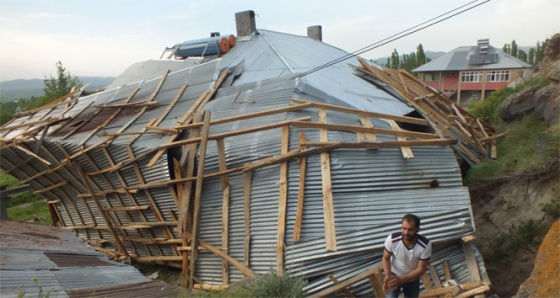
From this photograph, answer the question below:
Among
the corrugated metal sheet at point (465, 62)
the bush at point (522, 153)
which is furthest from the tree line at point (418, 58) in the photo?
the bush at point (522, 153)

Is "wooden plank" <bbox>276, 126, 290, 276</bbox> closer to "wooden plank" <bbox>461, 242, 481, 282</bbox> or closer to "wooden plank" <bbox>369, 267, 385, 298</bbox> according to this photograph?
"wooden plank" <bbox>369, 267, 385, 298</bbox>

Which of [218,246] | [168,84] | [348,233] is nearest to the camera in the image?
[348,233]

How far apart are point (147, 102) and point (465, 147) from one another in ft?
24.7

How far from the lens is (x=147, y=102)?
10.4m

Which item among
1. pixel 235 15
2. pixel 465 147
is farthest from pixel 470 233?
pixel 235 15

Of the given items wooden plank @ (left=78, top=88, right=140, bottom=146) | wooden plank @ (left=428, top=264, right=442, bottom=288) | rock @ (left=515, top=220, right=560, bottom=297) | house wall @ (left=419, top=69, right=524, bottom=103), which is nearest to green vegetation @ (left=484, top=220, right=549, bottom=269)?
wooden plank @ (left=428, top=264, right=442, bottom=288)

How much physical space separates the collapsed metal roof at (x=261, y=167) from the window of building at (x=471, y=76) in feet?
111

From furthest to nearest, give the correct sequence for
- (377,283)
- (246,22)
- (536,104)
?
(246,22) < (536,104) < (377,283)

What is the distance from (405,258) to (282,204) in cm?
270

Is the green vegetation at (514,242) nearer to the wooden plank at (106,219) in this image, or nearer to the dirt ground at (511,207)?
the dirt ground at (511,207)

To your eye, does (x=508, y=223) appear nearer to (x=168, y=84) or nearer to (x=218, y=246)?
(x=218, y=246)

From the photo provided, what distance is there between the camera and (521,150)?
34.3 ft

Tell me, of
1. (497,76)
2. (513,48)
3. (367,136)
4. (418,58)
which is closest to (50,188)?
(367,136)

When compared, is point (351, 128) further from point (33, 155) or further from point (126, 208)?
point (33, 155)
